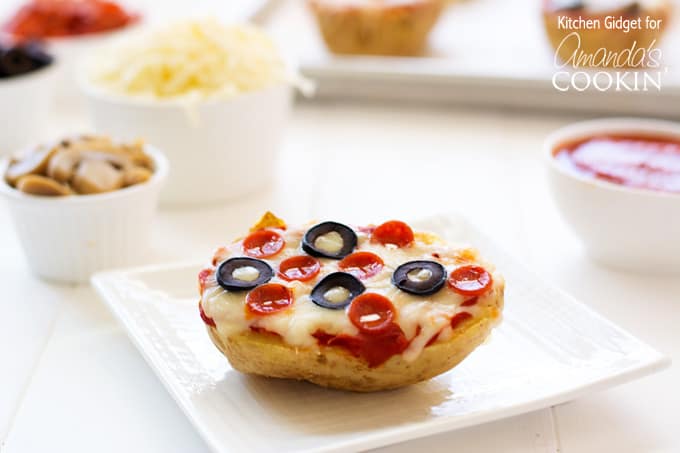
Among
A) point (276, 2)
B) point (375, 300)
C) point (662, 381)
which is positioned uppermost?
point (276, 2)

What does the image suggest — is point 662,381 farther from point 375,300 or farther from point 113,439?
point 113,439

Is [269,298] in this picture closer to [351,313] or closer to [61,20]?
[351,313]

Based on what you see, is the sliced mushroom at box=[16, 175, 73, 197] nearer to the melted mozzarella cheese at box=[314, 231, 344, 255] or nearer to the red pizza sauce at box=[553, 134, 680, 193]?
the melted mozzarella cheese at box=[314, 231, 344, 255]

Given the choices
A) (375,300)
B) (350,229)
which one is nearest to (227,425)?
(375,300)

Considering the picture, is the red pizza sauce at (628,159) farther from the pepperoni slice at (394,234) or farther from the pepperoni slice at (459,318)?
the pepperoni slice at (459,318)

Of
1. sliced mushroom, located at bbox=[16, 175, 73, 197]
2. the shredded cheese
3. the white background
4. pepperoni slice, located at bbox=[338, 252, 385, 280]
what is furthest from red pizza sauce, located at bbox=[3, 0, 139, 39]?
pepperoni slice, located at bbox=[338, 252, 385, 280]

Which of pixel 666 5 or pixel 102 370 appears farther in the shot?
pixel 666 5
